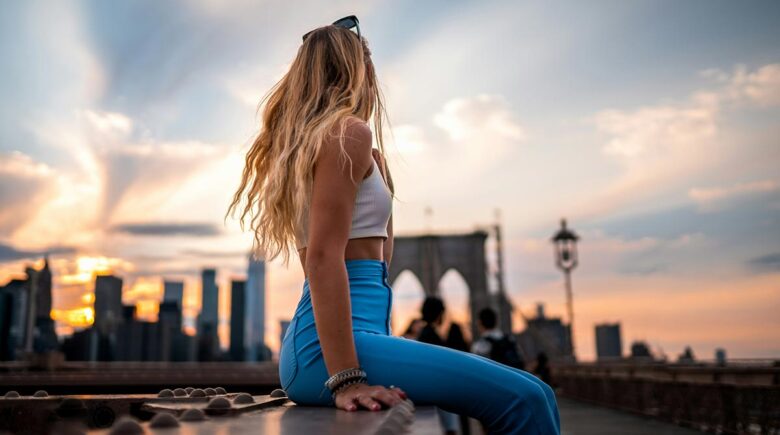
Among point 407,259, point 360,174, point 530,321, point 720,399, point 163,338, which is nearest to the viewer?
point 360,174

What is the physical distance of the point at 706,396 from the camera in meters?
10.3

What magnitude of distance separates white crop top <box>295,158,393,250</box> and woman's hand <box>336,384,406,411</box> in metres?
0.47

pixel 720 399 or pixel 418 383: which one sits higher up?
pixel 418 383

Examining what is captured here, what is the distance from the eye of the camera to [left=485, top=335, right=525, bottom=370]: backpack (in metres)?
8.06

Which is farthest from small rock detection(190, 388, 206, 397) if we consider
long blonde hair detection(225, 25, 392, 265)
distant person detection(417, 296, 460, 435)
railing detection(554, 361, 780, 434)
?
railing detection(554, 361, 780, 434)

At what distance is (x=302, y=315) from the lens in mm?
1940

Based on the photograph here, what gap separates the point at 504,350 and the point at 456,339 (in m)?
0.59

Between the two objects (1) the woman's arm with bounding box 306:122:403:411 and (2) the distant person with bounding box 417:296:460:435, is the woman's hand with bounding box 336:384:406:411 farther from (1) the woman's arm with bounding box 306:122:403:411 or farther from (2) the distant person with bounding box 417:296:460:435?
(2) the distant person with bounding box 417:296:460:435

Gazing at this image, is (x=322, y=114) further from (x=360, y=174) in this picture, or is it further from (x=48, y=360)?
(x=48, y=360)

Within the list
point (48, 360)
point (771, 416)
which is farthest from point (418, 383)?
point (48, 360)

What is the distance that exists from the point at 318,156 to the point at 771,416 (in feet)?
26.6

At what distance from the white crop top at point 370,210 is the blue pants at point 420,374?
91 millimetres

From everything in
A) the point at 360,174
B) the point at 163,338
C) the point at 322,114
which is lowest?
the point at 163,338

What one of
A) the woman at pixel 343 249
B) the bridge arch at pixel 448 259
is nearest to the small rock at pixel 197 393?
the woman at pixel 343 249
